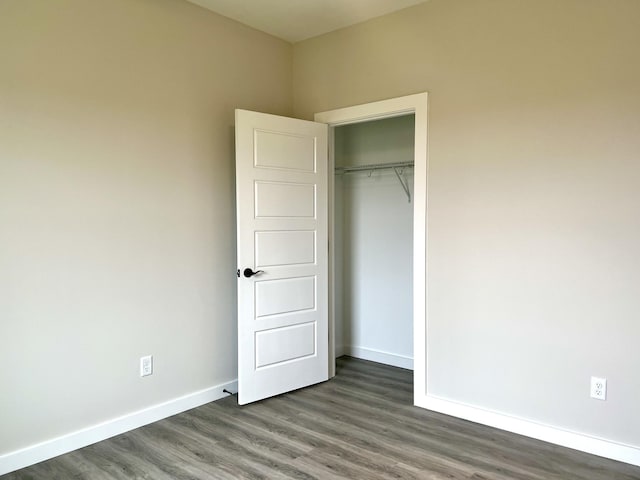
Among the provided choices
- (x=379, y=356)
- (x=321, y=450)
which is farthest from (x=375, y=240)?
(x=321, y=450)

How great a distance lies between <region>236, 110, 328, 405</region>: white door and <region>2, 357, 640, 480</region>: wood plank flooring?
301 mm

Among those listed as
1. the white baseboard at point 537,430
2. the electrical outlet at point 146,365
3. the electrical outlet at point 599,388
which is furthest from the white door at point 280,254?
the electrical outlet at point 599,388

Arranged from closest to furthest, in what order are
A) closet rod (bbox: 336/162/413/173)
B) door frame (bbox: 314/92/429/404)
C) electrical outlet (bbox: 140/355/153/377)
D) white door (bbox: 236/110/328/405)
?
electrical outlet (bbox: 140/355/153/377), door frame (bbox: 314/92/429/404), white door (bbox: 236/110/328/405), closet rod (bbox: 336/162/413/173)

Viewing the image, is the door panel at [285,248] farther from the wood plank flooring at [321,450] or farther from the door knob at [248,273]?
the wood plank flooring at [321,450]

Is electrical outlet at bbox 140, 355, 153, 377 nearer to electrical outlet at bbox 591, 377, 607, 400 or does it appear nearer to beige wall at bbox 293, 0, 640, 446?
beige wall at bbox 293, 0, 640, 446

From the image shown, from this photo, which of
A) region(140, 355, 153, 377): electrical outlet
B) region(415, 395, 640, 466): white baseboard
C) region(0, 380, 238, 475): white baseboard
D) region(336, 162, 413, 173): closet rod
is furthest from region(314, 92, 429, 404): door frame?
region(140, 355, 153, 377): electrical outlet

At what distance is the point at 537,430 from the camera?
110 inches

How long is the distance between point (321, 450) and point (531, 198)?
192cm

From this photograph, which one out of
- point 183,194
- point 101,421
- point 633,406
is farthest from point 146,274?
point 633,406

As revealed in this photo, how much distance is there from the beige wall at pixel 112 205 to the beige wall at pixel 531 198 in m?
1.38

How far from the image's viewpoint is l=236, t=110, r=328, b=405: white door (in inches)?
130

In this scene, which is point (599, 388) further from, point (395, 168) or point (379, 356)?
point (395, 168)

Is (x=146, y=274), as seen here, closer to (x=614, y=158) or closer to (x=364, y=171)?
(x=364, y=171)

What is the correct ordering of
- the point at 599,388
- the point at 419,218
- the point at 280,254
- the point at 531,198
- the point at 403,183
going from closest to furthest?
the point at 599,388 → the point at 531,198 → the point at 419,218 → the point at 280,254 → the point at 403,183
